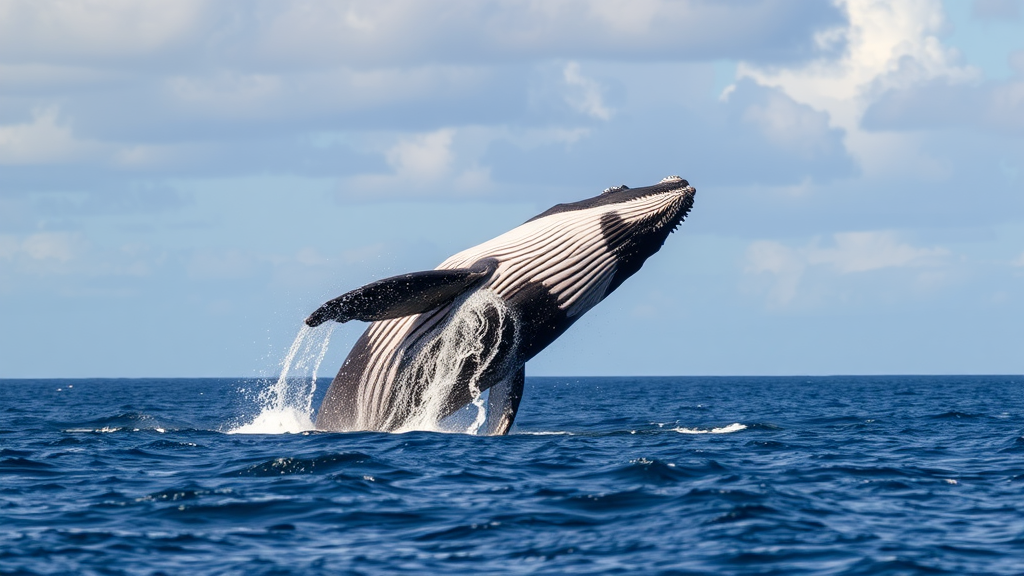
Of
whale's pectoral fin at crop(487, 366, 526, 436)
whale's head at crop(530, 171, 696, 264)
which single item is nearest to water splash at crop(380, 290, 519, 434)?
whale's pectoral fin at crop(487, 366, 526, 436)

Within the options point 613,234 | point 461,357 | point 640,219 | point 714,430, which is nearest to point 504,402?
point 461,357

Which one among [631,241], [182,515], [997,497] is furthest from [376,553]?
[631,241]

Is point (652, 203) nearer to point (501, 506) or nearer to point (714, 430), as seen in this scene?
point (714, 430)

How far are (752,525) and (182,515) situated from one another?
5.48 meters

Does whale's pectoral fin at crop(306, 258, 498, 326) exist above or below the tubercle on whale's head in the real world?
below

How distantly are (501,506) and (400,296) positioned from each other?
439 cm

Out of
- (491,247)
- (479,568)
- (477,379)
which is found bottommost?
(479,568)

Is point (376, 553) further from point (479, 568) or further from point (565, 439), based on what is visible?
point (565, 439)

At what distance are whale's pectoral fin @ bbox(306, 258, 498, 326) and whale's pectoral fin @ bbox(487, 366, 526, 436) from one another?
170 centimetres

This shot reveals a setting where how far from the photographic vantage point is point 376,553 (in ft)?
Answer: 36.8

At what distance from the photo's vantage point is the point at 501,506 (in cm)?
1329

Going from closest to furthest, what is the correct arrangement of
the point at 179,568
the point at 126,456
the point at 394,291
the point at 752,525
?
the point at 179,568 → the point at 752,525 → the point at 394,291 → the point at 126,456

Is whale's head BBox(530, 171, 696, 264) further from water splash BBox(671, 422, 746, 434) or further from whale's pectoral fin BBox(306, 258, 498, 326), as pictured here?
water splash BBox(671, 422, 746, 434)

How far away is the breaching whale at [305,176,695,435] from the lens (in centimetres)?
1833
